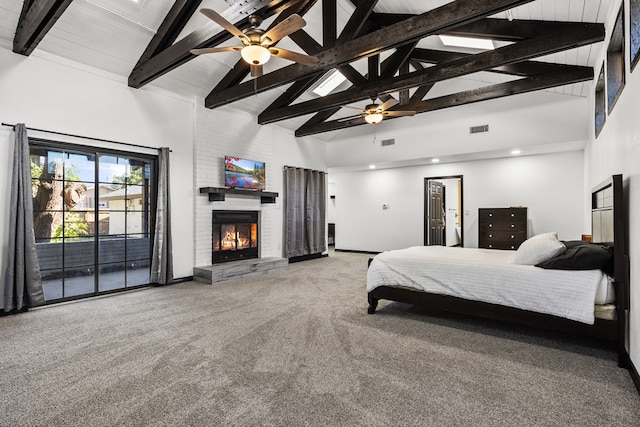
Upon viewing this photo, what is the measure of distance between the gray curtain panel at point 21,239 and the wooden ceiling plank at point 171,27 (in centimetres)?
181

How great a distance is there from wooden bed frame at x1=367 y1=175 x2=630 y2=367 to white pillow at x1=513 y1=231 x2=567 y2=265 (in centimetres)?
38

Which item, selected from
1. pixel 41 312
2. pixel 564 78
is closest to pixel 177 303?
pixel 41 312

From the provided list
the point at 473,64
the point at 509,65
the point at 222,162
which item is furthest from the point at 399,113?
the point at 222,162

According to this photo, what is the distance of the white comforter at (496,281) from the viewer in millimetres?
2676

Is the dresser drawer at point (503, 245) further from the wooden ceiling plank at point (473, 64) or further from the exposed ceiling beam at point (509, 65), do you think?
the wooden ceiling plank at point (473, 64)

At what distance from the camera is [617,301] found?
8.41ft

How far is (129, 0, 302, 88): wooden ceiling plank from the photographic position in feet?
10.5

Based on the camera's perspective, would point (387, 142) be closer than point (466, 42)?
No

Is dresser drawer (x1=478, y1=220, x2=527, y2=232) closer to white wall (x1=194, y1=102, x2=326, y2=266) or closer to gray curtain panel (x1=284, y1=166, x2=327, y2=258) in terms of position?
gray curtain panel (x1=284, y1=166, x2=327, y2=258)

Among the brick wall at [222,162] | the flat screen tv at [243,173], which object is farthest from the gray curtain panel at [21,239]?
the flat screen tv at [243,173]

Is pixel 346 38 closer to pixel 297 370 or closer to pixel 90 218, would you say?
pixel 297 370

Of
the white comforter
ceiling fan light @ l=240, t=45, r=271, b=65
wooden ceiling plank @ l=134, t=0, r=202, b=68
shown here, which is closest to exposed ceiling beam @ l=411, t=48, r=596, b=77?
ceiling fan light @ l=240, t=45, r=271, b=65

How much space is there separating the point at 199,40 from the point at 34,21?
158 centimetres

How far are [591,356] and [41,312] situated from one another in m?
5.60
